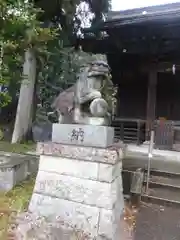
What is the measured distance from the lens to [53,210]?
3336mm

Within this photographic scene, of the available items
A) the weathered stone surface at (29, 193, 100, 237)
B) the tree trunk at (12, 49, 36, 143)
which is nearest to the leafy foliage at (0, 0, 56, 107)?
the weathered stone surface at (29, 193, 100, 237)

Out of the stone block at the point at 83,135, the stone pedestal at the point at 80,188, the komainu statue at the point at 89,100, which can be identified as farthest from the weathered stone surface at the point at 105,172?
the komainu statue at the point at 89,100

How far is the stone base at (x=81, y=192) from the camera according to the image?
309 centimetres

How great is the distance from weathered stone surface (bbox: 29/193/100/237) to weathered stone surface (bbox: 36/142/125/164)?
1.92ft

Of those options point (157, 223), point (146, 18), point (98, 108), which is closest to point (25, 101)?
point (146, 18)

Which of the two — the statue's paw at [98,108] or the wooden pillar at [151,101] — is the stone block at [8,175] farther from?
the wooden pillar at [151,101]

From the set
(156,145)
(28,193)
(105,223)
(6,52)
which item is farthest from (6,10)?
(156,145)

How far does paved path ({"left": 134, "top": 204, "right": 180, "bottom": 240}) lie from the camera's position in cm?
346

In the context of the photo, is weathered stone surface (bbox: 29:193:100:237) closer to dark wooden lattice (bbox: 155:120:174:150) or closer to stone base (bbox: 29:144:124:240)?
stone base (bbox: 29:144:124:240)

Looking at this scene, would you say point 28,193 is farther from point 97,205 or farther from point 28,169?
point 97,205

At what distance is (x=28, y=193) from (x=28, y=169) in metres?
0.97

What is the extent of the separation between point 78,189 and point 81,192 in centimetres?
5

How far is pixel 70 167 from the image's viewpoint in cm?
328

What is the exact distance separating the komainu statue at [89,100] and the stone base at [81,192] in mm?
423
